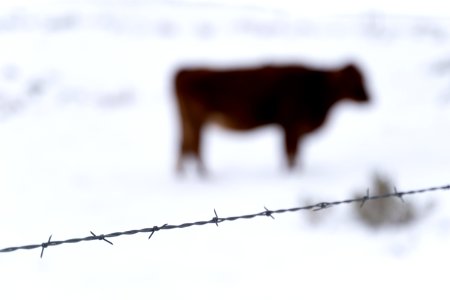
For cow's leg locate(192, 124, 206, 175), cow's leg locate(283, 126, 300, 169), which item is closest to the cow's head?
cow's leg locate(283, 126, 300, 169)

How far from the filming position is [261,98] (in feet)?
27.3

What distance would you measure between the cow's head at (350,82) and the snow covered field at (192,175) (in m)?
0.35

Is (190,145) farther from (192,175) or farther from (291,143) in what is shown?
(291,143)

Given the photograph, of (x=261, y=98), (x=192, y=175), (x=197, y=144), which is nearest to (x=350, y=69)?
(x=261, y=98)

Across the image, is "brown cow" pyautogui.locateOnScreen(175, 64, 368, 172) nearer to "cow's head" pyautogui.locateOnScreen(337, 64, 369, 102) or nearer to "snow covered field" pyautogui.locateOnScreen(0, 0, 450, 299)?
"cow's head" pyautogui.locateOnScreen(337, 64, 369, 102)

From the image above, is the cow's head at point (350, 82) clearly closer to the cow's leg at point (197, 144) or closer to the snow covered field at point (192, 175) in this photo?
the snow covered field at point (192, 175)

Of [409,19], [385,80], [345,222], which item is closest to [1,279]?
[345,222]

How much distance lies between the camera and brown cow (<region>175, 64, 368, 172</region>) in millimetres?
8141

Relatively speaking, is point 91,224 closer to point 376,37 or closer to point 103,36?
point 103,36

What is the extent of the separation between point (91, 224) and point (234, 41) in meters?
14.5

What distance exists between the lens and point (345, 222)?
5484 mm

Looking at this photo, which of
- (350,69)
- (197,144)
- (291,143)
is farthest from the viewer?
(350,69)

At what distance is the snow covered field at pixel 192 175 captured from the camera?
428 cm

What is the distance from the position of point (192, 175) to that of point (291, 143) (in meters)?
1.16
